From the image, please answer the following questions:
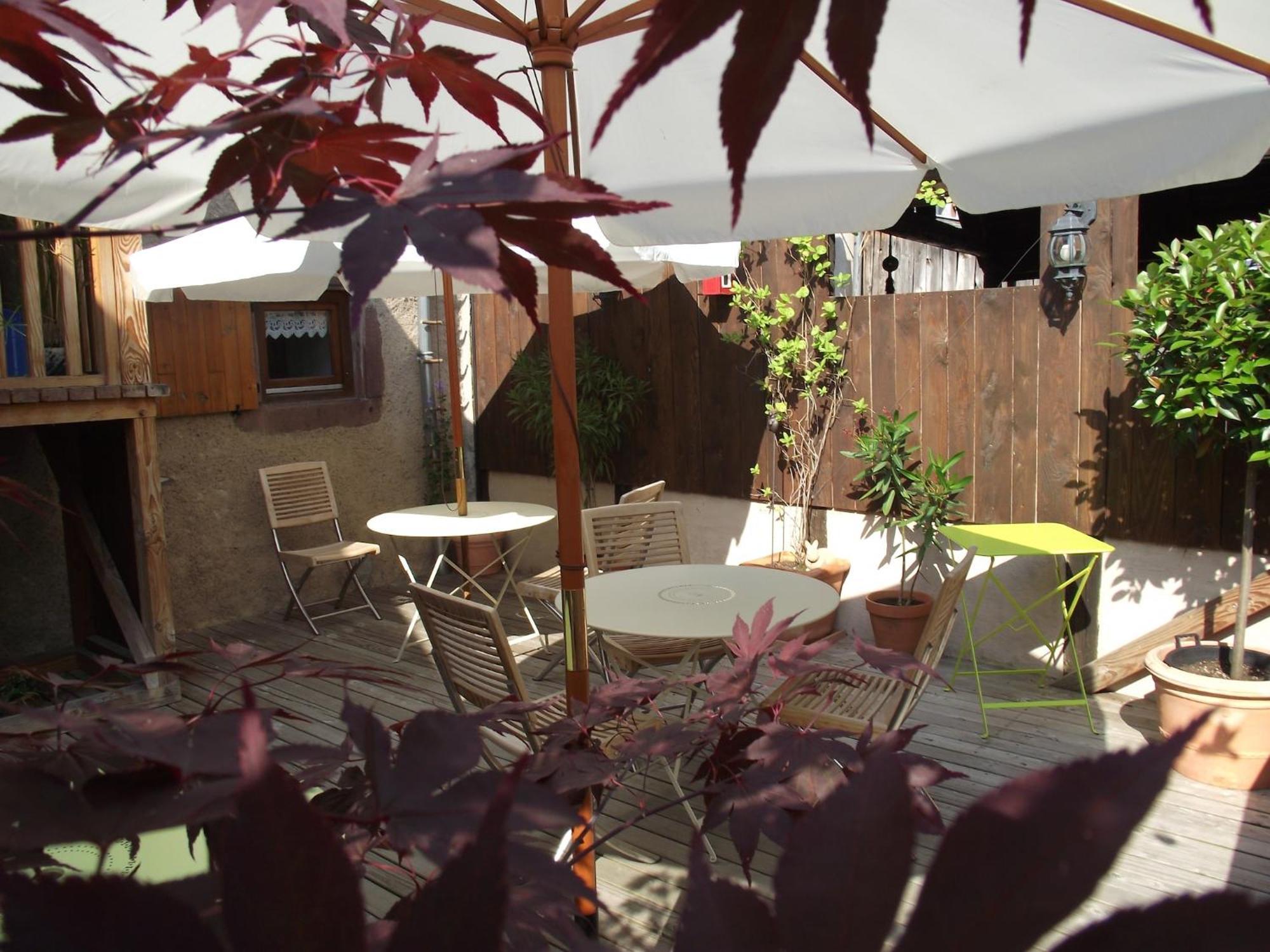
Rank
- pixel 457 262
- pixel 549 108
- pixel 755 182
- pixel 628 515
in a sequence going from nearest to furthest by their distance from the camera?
pixel 457 262 < pixel 549 108 < pixel 755 182 < pixel 628 515

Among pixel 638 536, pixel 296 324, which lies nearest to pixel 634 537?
pixel 638 536

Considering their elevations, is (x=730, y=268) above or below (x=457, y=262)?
above

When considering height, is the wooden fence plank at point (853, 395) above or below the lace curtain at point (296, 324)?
below

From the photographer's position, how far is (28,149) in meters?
2.30

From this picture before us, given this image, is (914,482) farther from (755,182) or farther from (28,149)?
(28,149)

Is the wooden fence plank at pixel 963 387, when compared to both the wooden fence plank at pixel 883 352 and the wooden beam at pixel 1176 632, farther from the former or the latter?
the wooden beam at pixel 1176 632

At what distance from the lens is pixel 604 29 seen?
2.27 metres

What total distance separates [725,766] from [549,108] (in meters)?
1.39

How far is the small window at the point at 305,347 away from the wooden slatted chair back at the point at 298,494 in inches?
22.8

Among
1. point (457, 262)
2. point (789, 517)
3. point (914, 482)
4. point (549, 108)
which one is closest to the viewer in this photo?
point (457, 262)

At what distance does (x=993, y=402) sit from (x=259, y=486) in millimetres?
4794

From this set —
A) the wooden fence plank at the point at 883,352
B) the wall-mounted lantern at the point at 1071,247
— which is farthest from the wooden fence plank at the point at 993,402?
the wooden fence plank at the point at 883,352

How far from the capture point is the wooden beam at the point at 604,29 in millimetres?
2186

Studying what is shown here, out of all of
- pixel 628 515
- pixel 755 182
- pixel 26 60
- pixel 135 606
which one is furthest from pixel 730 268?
pixel 26 60
